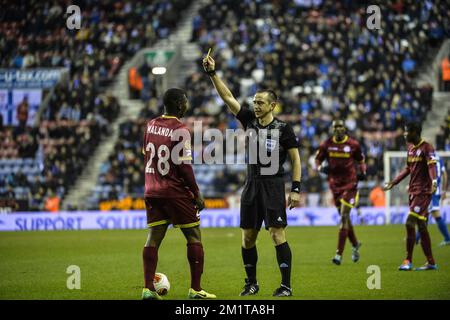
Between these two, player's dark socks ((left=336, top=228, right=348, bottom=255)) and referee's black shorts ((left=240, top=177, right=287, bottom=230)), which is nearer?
referee's black shorts ((left=240, top=177, right=287, bottom=230))

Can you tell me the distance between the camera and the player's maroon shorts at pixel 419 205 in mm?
14383

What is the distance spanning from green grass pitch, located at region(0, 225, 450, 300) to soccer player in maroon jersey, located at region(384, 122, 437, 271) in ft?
1.46

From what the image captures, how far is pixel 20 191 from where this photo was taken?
32.6 metres

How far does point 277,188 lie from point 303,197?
20.9 m

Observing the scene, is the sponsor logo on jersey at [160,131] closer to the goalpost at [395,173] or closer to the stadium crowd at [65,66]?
the goalpost at [395,173]

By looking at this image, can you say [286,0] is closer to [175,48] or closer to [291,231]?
[175,48]

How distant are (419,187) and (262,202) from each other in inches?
194

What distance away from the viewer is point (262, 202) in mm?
10578

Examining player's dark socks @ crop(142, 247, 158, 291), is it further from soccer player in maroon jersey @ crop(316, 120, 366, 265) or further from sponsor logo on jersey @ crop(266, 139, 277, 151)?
soccer player in maroon jersey @ crop(316, 120, 366, 265)

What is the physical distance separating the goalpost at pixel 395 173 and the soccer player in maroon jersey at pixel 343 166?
1269 cm

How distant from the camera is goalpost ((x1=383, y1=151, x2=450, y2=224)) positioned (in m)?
29.5

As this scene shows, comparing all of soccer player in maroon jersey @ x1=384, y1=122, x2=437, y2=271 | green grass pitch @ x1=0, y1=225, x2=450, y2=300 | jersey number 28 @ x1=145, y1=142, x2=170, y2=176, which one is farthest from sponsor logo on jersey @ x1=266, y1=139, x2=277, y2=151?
soccer player in maroon jersey @ x1=384, y1=122, x2=437, y2=271

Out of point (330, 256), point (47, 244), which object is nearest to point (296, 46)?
point (47, 244)

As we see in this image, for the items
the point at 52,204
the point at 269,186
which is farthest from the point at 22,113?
the point at 269,186
